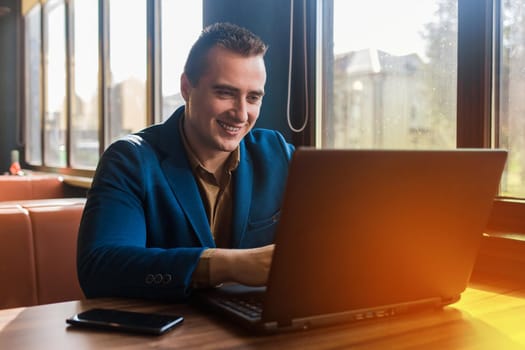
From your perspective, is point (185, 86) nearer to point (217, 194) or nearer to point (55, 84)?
point (217, 194)

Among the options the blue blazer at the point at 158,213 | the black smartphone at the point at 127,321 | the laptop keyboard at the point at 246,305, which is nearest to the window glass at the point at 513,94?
the blue blazer at the point at 158,213

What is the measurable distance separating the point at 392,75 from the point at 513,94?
0.52m

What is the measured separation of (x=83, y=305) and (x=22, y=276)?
35.3 inches

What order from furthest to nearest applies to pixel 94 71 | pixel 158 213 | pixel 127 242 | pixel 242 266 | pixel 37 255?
pixel 94 71 → pixel 37 255 → pixel 158 213 → pixel 127 242 → pixel 242 266

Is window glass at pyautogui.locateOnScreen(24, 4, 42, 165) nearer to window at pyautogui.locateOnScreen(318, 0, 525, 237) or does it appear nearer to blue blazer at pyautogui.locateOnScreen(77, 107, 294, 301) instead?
window at pyautogui.locateOnScreen(318, 0, 525, 237)

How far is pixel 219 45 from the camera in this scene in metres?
1.64

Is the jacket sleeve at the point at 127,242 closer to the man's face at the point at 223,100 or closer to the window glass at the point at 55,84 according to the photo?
the man's face at the point at 223,100

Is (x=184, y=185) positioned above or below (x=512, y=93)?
below

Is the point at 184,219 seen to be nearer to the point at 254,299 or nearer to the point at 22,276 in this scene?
the point at 254,299

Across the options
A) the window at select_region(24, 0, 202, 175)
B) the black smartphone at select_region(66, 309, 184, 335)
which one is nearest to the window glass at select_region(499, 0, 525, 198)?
the black smartphone at select_region(66, 309, 184, 335)

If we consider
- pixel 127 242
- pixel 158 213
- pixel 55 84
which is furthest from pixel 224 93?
pixel 55 84

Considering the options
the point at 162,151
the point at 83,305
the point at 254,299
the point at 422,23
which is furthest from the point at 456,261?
Result: the point at 422,23

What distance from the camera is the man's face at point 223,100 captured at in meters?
1.63

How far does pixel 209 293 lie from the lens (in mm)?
1103
